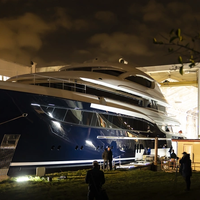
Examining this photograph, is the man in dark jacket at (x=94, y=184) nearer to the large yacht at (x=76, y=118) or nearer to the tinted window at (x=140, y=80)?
the large yacht at (x=76, y=118)

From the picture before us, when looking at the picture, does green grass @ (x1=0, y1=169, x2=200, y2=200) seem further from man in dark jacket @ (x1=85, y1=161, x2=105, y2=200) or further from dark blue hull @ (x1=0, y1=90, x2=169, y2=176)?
man in dark jacket @ (x1=85, y1=161, x2=105, y2=200)

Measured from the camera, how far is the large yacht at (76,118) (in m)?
12.0

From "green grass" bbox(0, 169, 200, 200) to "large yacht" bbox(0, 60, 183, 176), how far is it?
1114 mm

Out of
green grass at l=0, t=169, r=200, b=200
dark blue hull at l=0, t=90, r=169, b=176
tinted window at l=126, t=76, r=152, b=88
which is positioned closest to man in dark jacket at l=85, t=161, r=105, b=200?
green grass at l=0, t=169, r=200, b=200

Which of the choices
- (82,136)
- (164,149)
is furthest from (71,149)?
(164,149)

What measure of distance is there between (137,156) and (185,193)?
9754 millimetres

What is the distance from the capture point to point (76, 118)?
45.8 feet

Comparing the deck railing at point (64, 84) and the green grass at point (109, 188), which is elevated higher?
the deck railing at point (64, 84)

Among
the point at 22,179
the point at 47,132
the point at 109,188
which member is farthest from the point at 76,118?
the point at 109,188

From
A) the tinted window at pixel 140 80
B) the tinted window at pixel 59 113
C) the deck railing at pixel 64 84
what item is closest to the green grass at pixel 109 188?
the tinted window at pixel 59 113

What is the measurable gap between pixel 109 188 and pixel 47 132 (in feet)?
13.3

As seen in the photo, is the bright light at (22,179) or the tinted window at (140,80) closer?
the bright light at (22,179)

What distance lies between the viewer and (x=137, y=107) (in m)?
18.2

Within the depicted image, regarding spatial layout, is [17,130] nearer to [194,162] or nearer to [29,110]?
[29,110]
